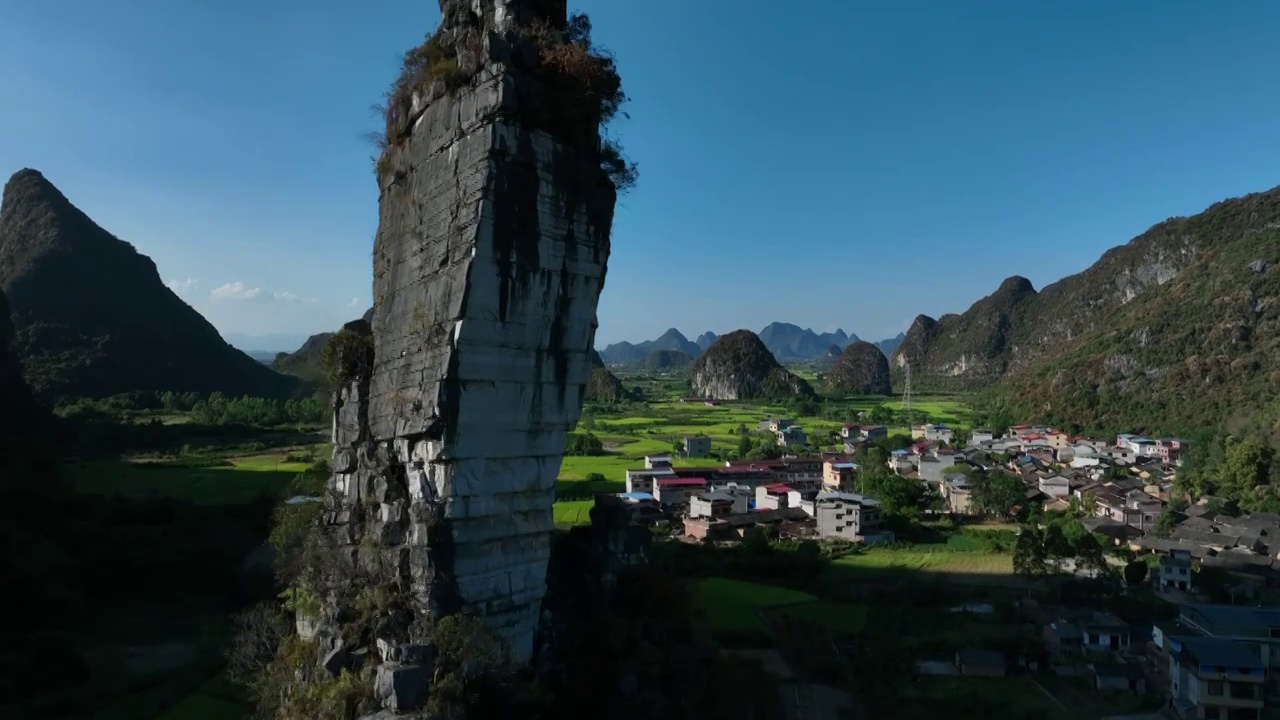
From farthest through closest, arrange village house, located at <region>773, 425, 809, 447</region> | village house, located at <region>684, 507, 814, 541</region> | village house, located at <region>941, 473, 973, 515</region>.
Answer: village house, located at <region>773, 425, 809, 447</region>
village house, located at <region>941, 473, 973, 515</region>
village house, located at <region>684, 507, 814, 541</region>

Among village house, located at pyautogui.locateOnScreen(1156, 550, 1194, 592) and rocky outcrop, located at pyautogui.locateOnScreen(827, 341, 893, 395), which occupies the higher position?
rocky outcrop, located at pyautogui.locateOnScreen(827, 341, 893, 395)

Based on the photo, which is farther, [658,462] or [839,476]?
[658,462]

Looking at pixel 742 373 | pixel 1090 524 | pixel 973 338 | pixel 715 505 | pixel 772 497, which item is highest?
pixel 973 338

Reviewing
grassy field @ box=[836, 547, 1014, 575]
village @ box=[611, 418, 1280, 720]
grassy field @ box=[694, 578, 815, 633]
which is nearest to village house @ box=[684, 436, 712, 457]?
village @ box=[611, 418, 1280, 720]

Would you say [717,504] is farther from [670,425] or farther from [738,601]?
[670,425]

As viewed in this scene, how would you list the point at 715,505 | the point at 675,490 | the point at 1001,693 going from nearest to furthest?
the point at 1001,693 → the point at 715,505 → the point at 675,490

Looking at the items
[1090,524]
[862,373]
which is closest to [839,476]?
[1090,524]

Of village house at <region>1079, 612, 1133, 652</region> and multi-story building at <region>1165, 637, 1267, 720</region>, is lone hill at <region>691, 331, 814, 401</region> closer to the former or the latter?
village house at <region>1079, 612, 1133, 652</region>
